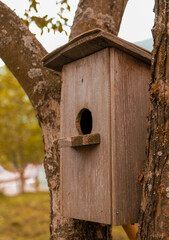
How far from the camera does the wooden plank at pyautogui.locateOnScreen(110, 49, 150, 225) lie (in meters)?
1.53

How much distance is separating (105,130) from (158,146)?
1.01 ft

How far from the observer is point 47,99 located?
2.09 meters

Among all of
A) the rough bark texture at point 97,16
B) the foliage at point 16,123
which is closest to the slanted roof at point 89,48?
the rough bark texture at point 97,16

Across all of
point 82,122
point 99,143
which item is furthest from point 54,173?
point 99,143

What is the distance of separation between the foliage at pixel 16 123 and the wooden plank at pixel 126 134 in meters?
9.02

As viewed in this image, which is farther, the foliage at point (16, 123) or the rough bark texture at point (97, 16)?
the foliage at point (16, 123)

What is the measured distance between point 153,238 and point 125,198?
25cm

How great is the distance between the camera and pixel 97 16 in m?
2.20

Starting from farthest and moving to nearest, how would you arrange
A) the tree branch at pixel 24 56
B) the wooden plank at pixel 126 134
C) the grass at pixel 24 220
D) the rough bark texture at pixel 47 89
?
the grass at pixel 24 220
the tree branch at pixel 24 56
the rough bark texture at pixel 47 89
the wooden plank at pixel 126 134

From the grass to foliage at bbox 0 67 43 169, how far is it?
2.17 m

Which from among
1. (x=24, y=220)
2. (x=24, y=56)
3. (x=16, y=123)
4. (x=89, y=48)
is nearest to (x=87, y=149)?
(x=89, y=48)

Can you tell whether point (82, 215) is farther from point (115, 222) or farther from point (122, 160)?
point (122, 160)

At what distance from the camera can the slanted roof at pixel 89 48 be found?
159cm

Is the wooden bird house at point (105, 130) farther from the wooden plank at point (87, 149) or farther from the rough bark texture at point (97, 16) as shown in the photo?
the rough bark texture at point (97, 16)
